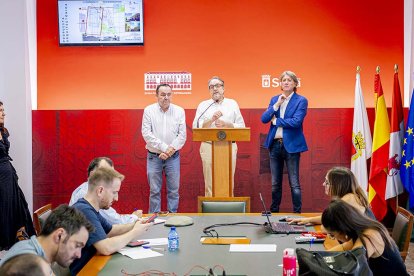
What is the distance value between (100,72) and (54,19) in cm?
93

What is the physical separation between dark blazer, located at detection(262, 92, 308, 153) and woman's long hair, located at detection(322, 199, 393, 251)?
2874 mm

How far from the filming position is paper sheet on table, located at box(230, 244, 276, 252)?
3051 millimetres

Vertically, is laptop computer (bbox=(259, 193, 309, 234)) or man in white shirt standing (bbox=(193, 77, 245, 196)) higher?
man in white shirt standing (bbox=(193, 77, 245, 196))

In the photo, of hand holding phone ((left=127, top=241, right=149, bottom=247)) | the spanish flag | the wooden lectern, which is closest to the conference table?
hand holding phone ((left=127, top=241, right=149, bottom=247))

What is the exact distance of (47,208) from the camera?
3.92m

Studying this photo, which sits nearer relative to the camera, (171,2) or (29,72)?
(29,72)

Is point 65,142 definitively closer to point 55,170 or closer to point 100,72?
point 55,170

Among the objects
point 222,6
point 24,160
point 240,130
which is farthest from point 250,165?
point 24,160

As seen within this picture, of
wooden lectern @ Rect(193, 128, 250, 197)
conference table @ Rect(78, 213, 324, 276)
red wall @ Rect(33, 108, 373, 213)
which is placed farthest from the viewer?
red wall @ Rect(33, 108, 373, 213)

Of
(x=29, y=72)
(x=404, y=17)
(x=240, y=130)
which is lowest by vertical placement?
(x=240, y=130)

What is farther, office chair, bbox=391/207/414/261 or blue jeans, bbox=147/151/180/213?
blue jeans, bbox=147/151/180/213

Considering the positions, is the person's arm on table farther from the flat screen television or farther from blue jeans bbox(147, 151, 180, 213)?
the flat screen television

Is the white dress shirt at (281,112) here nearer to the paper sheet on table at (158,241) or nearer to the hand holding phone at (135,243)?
the paper sheet on table at (158,241)

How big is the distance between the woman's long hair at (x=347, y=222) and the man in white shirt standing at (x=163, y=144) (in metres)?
3.25
